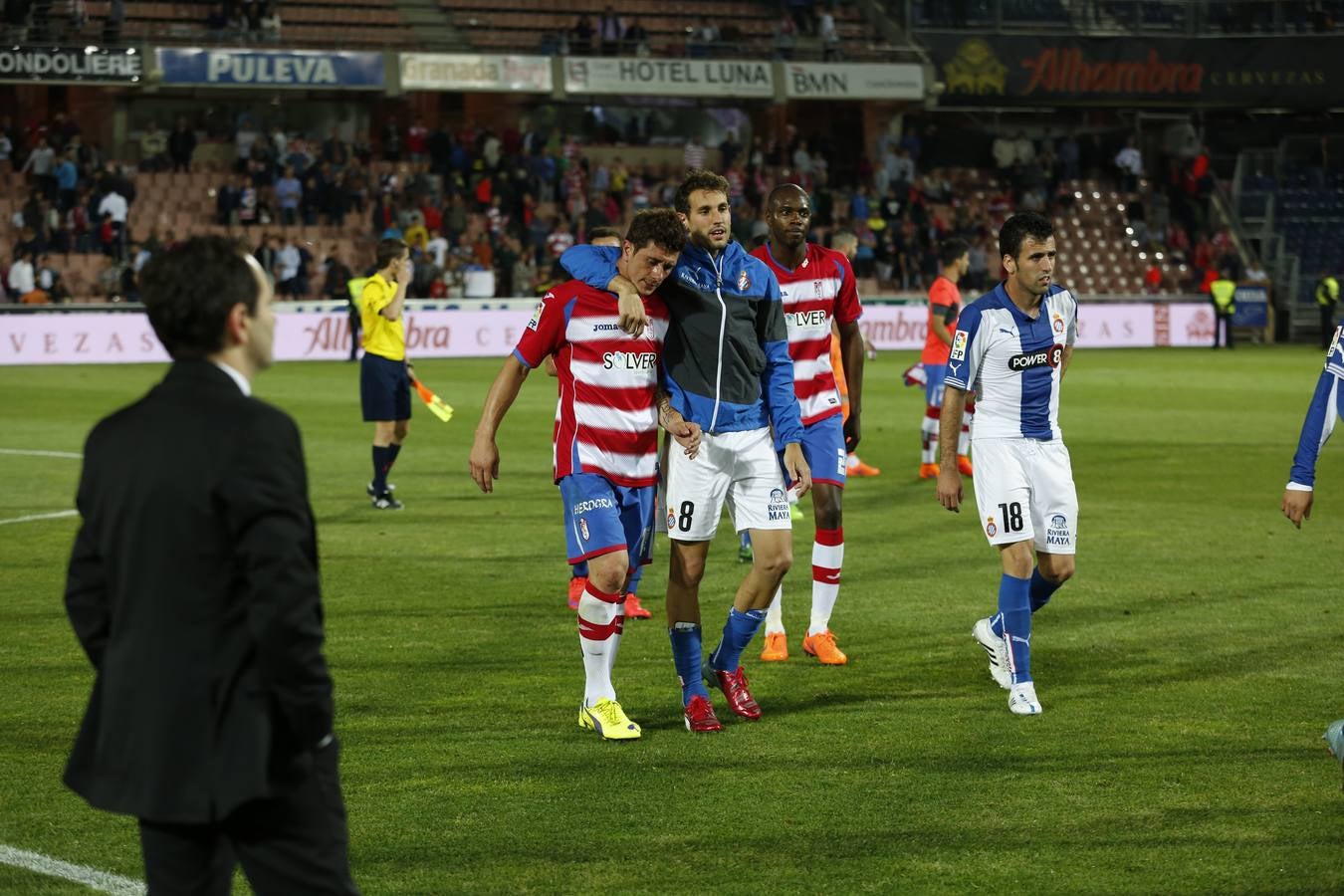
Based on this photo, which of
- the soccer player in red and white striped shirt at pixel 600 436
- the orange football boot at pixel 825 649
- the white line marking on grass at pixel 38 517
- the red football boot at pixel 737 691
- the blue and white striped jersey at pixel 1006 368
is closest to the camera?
the soccer player in red and white striped shirt at pixel 600 436

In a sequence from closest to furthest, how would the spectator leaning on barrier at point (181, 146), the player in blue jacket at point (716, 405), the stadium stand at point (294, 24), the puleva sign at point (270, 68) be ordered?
the player in blue jacket at point (716, 405)
the puleva sign at point (270, 68)
the spectator leaning on barrier at point (181, 146)
the stadium stand at point (294, 24)

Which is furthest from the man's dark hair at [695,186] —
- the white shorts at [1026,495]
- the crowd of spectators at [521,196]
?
the crowd of spectators at [521,196]

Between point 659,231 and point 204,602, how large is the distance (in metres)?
3.64

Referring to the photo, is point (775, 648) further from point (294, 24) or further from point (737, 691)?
point (294, 24)

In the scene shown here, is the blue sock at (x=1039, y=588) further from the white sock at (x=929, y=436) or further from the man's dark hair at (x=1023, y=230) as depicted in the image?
the white sock at (x=929, y=436)

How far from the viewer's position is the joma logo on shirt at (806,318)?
877 cm

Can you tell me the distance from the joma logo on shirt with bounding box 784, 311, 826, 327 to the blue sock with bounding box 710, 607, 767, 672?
1.98 m

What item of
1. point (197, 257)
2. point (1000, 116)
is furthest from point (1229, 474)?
point (1000, 116)

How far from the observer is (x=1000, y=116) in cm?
4869

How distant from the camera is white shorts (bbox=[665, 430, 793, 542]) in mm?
7062

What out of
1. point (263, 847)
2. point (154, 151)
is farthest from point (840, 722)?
point (154, 151)

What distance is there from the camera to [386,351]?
1375cm

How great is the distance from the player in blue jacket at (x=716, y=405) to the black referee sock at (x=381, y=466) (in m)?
7.19

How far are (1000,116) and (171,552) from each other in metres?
47.5
